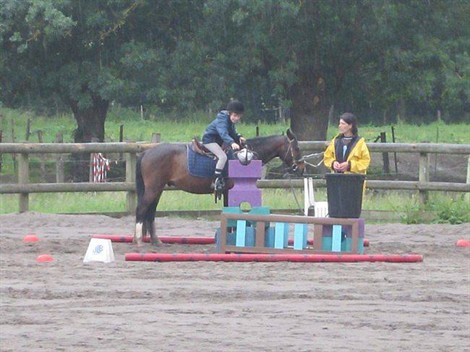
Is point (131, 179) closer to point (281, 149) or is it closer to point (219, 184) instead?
point (281, 149)

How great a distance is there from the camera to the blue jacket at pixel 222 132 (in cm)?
1507

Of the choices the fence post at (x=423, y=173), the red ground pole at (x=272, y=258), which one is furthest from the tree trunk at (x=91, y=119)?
the red ground pole at (x=272, y=258)

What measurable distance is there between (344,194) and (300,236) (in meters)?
0.82

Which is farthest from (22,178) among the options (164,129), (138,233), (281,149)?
(164,129)

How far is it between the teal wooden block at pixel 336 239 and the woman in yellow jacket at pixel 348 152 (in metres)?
0.83

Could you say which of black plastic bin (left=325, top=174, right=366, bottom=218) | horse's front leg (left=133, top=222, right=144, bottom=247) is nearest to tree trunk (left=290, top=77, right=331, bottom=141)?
horse's front leg (left=133, top=222, right=144, bottom=247)

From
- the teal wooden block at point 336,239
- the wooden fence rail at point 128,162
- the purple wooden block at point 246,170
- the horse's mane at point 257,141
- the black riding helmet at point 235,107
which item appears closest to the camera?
the teal wooden block at point 336,239

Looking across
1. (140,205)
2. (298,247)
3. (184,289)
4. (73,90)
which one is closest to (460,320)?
(184,289)

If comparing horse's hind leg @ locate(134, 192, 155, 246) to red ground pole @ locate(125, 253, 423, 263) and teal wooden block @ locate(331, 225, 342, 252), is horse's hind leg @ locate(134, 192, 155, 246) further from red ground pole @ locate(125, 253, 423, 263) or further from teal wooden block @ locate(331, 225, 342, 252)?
teal wooden block @ locate(331, 225, 342, 252)

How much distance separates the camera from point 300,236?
14508 millimetres

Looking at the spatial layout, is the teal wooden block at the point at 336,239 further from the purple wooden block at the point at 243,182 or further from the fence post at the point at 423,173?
the fence post at the point at 423,173

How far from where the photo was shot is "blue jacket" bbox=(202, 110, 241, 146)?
15.1 meters

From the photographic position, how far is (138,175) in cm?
1576

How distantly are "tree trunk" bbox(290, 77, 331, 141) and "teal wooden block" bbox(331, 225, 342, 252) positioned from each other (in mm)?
16558
